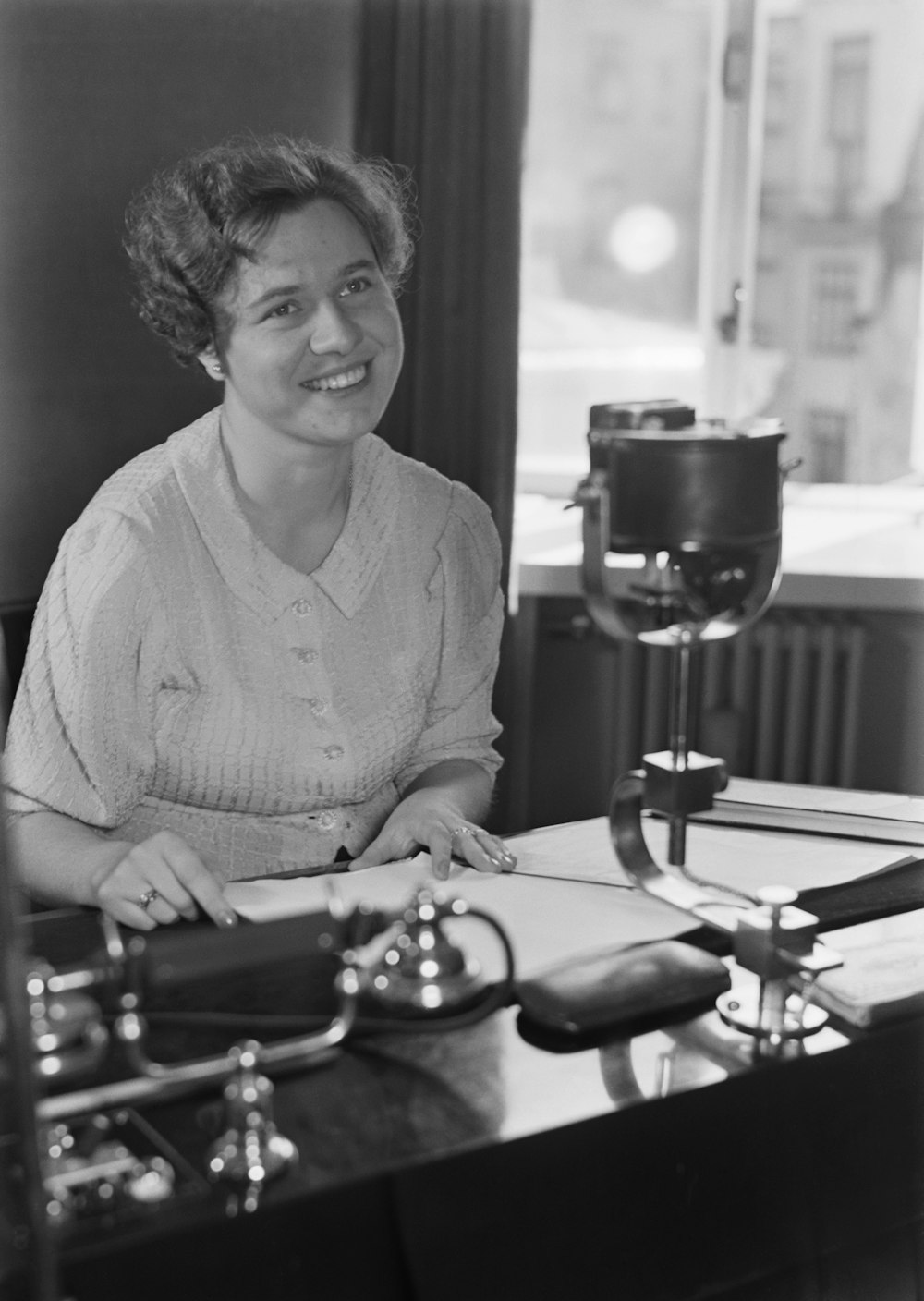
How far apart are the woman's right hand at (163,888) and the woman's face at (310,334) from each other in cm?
52

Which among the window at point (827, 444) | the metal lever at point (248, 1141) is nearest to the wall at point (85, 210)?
the metal lever at point (248, 1141)

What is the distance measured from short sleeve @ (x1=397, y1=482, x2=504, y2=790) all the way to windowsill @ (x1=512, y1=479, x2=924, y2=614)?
31cm

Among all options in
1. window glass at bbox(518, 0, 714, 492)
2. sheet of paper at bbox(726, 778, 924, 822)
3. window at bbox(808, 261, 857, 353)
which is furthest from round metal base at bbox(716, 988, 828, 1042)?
window at bbox(808, 261, 857, 353)

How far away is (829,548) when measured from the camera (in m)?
2.63

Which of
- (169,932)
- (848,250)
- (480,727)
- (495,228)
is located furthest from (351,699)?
(848,250)

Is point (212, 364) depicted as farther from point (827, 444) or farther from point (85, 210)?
point (827, 444)

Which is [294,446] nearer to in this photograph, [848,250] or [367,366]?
[367,366]

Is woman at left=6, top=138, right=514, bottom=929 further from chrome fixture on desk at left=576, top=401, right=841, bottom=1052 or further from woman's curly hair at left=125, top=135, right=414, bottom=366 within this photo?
chrome fixture on desk at left=576, top=401, right=841, bottom=1052

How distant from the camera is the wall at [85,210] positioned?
152cm

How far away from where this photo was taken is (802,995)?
1041mm

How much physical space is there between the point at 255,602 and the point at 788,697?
1258 mm

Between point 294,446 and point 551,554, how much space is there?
69 cm

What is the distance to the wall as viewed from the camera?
59.7 inches

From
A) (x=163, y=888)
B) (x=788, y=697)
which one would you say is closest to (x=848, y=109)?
(x=788, y=697)
